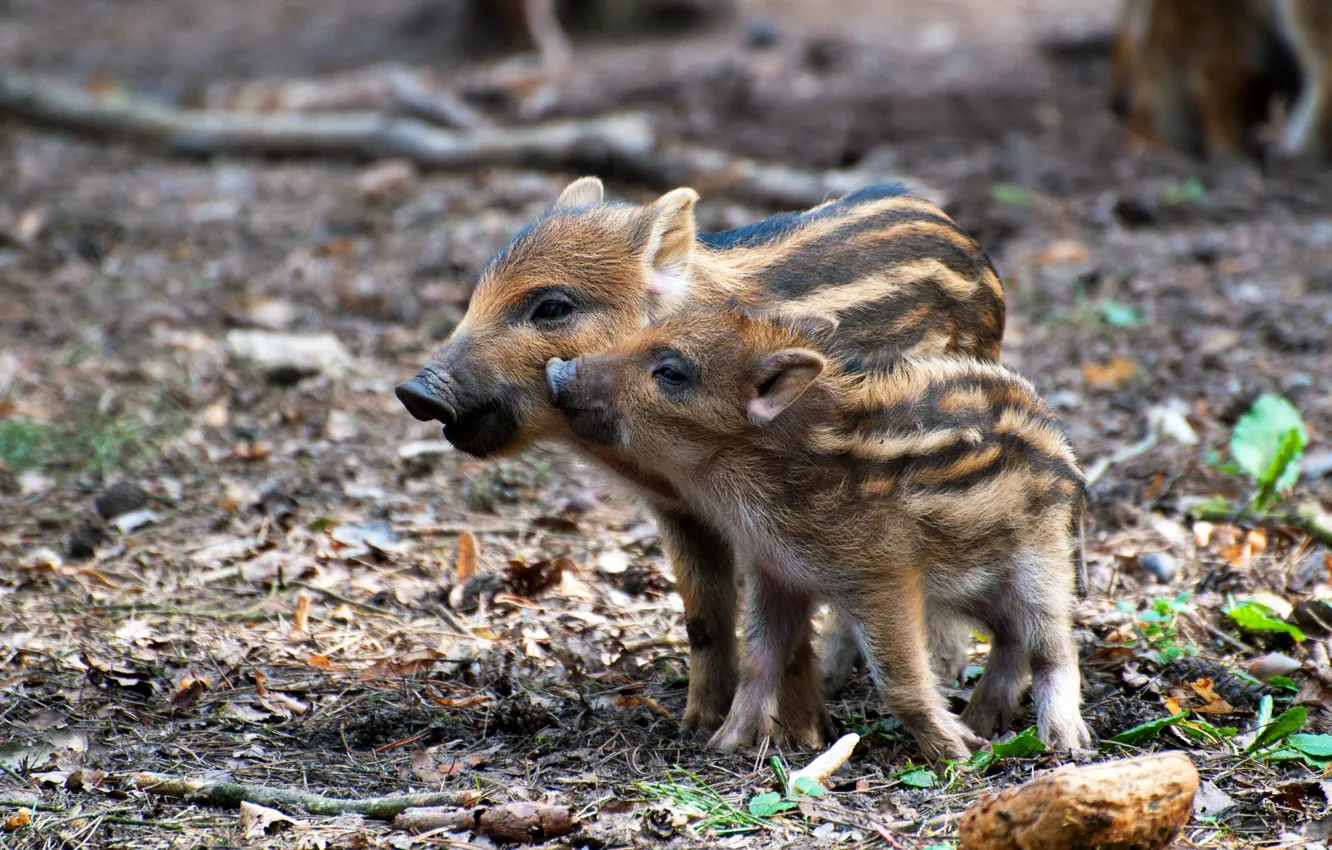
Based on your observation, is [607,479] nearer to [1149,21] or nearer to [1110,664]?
[1110,664]

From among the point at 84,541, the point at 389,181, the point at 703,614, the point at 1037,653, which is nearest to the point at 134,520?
the point at 84,541

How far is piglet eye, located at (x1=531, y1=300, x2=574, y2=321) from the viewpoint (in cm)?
428

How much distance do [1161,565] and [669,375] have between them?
2.09 metres

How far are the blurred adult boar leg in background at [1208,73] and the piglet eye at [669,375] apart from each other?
829cm

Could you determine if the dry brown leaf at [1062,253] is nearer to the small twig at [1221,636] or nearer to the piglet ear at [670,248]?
the small twig at [1221,636]

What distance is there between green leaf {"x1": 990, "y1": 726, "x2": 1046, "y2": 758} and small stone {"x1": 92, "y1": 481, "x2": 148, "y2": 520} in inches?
135

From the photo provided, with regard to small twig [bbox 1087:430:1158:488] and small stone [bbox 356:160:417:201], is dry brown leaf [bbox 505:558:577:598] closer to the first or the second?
small twig [bbox 1087:430:1158:488]

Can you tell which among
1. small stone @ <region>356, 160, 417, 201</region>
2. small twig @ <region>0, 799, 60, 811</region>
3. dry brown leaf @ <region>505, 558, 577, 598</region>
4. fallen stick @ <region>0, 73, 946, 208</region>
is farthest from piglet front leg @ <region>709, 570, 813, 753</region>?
small stone @ <region>356, 160, 417, 201</region>

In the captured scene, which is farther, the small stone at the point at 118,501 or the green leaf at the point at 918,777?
the small stone at the point at 118,501

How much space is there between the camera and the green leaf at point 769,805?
3477mm

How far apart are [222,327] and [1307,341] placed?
5506 mm

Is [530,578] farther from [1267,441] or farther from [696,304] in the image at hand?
[1267,441]

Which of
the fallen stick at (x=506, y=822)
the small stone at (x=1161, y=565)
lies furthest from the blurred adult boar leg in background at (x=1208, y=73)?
the fallen stick at (x=506, y=822)

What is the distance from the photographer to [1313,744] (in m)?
3.63
